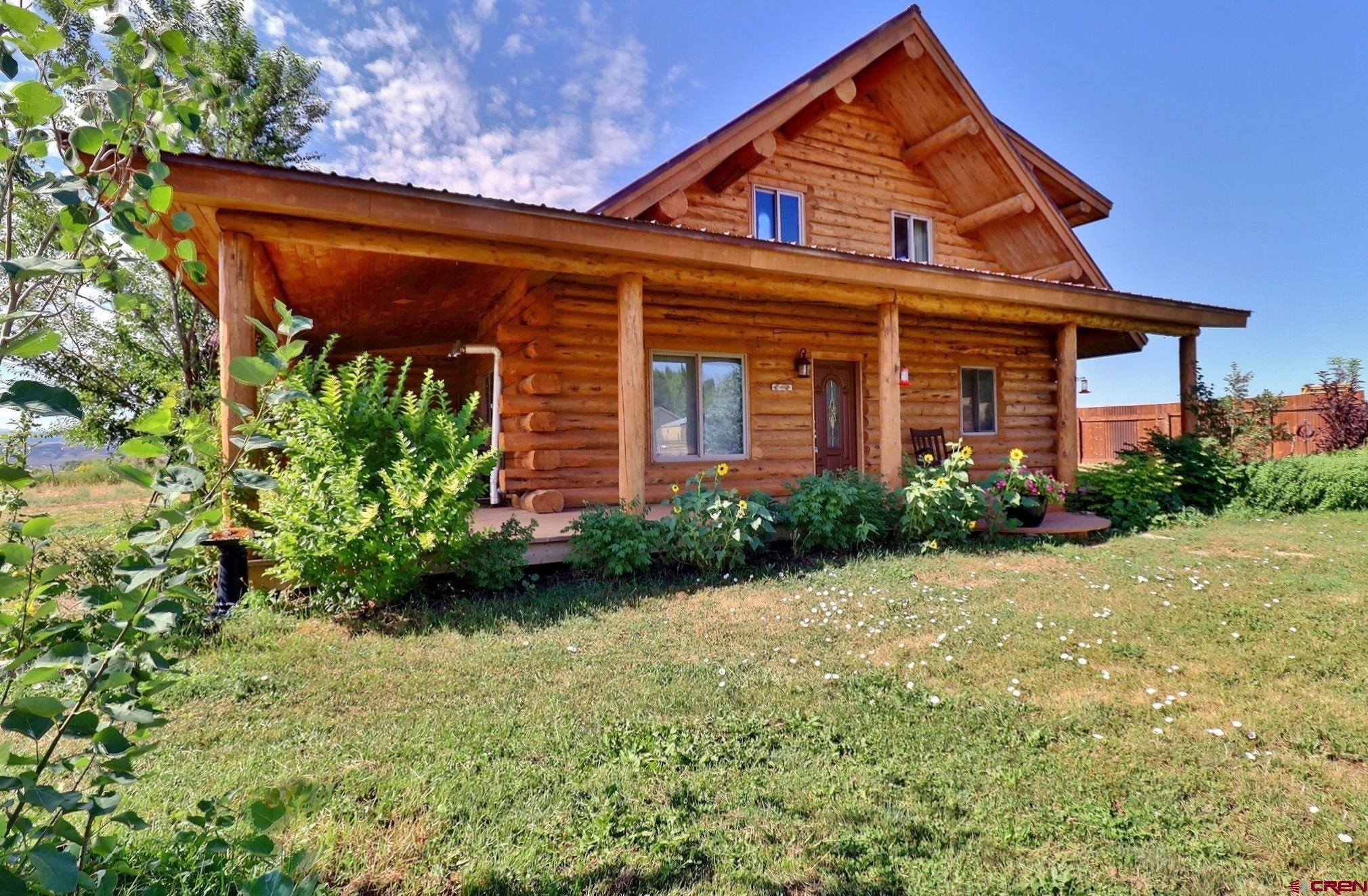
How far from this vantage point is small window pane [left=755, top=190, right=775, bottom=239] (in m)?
9.84

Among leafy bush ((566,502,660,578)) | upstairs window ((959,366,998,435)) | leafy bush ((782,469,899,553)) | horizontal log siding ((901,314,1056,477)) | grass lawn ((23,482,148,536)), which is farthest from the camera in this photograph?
upstairs window ((959,366,998,435))

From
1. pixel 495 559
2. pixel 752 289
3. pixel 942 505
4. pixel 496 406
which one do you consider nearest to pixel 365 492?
pixel 495 559

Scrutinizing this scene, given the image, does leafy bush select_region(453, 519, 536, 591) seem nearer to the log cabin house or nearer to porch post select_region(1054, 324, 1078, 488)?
the log cabin house

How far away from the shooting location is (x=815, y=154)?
10.3 meters

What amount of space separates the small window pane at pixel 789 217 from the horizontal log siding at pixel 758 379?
4.64 ft

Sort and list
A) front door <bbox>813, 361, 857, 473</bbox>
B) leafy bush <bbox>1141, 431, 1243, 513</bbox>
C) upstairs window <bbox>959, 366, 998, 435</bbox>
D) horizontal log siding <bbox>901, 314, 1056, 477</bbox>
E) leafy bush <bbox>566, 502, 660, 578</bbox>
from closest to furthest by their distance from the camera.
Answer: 1. leafy bush <bbox>566, 502, 660, 578</bbox>
2. leafy bush <bbox>1141, 431, 1243, 513</bbox>
3. front door <bbox>813, 361, 857, 473</bbox>
4. horizontal log siding <bbox>901, 314, 1056, 477</bbox>
5. upstairs window <bbox>959, 366, 998, 435</bbox>

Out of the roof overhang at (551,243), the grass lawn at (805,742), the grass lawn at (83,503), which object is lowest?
the grass lawn at (805,742)

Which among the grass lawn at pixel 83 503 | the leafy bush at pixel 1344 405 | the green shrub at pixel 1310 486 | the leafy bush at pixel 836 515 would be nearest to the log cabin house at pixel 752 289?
the leafy bush at pixel 836 515

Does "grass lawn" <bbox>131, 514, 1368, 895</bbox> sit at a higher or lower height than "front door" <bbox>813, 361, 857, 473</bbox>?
lower

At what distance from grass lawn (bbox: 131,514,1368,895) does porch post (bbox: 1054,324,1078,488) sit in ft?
14.8

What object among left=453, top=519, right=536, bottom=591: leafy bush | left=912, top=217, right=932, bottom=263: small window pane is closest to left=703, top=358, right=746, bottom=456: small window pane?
left=453, top=519, right=536, bottom=591: leafy bush

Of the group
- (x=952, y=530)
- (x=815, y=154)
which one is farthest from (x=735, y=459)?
(x=815, y=154)

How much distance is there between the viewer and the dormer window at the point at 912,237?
1113cm

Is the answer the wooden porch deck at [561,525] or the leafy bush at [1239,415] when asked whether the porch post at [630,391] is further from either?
the leafy bush at [1239,415]
